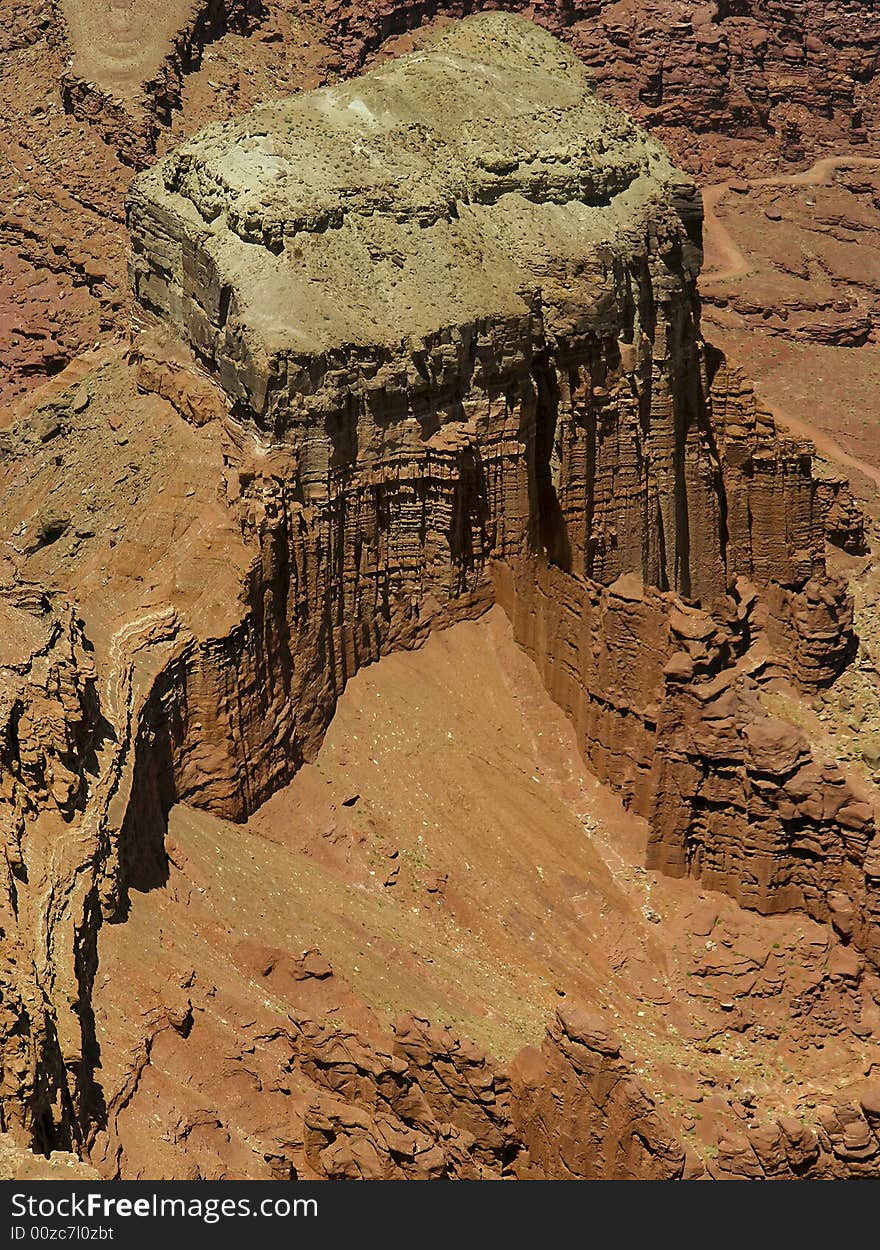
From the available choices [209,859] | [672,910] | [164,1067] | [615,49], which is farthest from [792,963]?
[615,49]

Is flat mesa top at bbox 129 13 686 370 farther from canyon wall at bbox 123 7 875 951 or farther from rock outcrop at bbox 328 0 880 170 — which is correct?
rock outcrop at bbox 328 0 880 170

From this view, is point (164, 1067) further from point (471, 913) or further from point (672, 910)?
point (672, 910)

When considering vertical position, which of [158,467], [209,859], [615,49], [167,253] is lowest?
[615,49]

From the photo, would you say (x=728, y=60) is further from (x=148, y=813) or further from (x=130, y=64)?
(x=148, y=813)

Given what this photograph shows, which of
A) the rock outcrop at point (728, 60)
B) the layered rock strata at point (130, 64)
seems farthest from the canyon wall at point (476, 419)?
the rock outcrop at point (728, 60)

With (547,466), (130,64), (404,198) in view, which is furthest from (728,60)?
(404,198)

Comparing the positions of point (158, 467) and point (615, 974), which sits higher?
point (158, 467)
